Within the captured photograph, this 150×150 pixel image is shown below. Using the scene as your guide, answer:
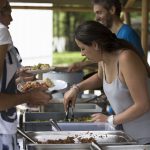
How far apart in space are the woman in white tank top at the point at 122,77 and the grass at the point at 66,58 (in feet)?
40.4

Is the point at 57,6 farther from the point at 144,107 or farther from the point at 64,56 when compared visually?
the point at 64,56

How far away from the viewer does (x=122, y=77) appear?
1729mm

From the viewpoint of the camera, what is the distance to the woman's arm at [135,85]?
165 centimetres

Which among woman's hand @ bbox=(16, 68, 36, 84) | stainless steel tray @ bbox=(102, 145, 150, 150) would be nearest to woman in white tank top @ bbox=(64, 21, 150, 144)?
stainless steel tray @ bbox=(102, 145, 150, 150)

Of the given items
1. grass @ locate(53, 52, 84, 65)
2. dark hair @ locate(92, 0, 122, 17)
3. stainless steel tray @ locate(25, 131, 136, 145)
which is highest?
dark hair @ locate(92, 0, 122, 17)

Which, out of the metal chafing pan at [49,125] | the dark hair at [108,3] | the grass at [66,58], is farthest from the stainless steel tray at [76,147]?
the grass at [66,58]

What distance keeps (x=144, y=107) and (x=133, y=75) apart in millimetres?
125

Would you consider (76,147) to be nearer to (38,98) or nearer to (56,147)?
(56,147)

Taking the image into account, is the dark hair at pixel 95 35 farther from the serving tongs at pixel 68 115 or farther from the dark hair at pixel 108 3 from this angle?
the dark hair at pixel 108 3

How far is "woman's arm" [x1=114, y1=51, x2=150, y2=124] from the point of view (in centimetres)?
165

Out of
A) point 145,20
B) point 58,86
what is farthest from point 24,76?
point 145,20

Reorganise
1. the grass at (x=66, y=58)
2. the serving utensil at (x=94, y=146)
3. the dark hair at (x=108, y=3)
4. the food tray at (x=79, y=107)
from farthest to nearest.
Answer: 1. the grass at (x=66, y=58)
2. the food tray at (x=79, y=107)
3. the dark hair at (x=108, y=3)
4. the serving utensil at (x=94, y=146)

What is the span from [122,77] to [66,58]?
44.5ft

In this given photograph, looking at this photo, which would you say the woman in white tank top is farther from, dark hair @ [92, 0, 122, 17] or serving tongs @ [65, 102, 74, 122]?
dark hair @ [92, 0, 122, 17]
